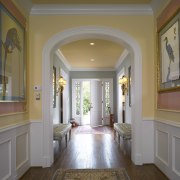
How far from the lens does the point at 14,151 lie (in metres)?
3.54

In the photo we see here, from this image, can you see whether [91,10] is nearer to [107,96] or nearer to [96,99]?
[96,99]

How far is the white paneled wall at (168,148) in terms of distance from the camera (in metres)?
3.40

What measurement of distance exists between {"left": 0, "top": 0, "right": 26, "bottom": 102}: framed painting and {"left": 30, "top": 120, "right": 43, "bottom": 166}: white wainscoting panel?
0.64m

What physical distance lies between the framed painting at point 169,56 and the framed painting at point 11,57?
2372mm

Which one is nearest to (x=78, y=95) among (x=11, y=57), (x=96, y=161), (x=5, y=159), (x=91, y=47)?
(x=91, y=47)

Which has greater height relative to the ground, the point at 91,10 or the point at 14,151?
the point at 91,10

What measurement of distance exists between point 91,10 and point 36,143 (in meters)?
2.73

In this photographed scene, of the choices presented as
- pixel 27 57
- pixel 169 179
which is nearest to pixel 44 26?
pixel 27 57

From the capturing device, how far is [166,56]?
3889 millimetres

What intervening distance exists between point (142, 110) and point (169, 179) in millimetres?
1341

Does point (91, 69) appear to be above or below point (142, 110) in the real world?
above

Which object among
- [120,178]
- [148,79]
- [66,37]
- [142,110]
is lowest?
[120,178]

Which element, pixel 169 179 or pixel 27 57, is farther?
pixel 27 57

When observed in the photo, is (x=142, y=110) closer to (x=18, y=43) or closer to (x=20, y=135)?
(x=20, y=135)
